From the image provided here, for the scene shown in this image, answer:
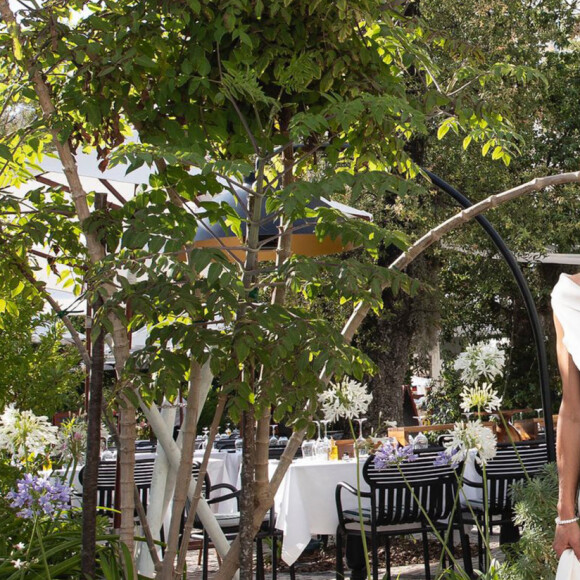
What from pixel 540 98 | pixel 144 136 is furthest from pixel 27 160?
pixel 540 98

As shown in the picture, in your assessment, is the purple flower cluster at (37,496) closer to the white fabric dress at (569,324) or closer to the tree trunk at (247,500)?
the tree trunk at (247,500)

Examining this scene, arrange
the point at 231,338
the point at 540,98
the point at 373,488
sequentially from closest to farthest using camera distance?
1. the point at 231,338
2. the point at 373,488
3. the point at 540,98

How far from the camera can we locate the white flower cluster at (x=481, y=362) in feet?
10.2

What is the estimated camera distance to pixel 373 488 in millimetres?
5473

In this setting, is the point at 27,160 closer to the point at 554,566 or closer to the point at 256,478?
the point at 256,478

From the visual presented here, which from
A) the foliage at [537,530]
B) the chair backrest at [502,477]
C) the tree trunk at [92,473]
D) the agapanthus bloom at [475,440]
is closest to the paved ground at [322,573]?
the chair backrest at [502,477]

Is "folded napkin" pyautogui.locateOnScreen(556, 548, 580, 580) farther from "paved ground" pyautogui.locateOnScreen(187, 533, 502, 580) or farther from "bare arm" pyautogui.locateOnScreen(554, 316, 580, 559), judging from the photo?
"paved ground" pyautogui.locateOnScreen(187, 533, 502, 580)

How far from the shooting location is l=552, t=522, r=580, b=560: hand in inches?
93.8

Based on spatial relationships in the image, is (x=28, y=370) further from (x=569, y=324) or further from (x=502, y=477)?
(x=502, y=477)

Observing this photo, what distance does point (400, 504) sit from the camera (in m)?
5.61

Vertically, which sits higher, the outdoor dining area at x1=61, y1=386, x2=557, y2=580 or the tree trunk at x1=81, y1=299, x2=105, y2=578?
the tree trunk at x1=81, y1=299, x2=105, y2=578

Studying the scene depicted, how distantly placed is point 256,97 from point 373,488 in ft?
11.0

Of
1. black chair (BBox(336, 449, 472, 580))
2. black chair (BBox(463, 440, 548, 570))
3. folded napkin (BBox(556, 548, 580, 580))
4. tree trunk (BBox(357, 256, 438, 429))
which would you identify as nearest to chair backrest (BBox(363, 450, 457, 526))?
black chair (BBox(336, 449, 472, 580))

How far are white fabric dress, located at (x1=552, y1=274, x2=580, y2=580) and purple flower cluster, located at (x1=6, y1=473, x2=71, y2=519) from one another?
1.59 meters
